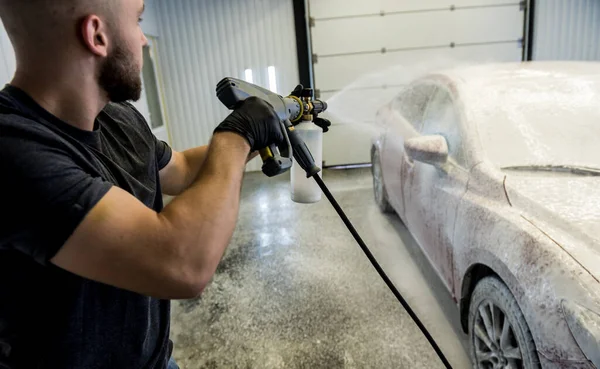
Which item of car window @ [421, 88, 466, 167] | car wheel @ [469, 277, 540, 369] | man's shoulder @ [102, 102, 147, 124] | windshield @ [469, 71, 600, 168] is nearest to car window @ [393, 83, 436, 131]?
car window @ [421, 88, 466, 167]

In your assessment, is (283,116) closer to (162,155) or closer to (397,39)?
(162,155)

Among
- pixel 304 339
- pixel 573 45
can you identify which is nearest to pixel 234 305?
pixel 304 339

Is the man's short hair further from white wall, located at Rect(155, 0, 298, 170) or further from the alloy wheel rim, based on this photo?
white wall, located at Rect(155, 0, 298, 170)

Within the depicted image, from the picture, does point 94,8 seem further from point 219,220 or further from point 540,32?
point 540,32

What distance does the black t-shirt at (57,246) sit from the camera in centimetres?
70

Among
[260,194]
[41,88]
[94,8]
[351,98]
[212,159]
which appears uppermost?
[94,8]

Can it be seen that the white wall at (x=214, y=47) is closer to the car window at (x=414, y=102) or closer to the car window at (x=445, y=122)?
the car window at (x=414, y=102)

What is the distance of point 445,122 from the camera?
8.00 feet

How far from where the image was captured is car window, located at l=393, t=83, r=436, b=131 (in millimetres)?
2912

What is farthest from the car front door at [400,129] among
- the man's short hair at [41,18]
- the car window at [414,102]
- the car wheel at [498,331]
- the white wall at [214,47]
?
the white wall at [214,47]

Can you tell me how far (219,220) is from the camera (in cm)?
82

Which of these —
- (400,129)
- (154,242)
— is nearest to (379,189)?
(400,129)

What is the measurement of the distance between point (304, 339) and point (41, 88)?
196 centimetres

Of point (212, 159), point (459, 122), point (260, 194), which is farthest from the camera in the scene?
point (260, 194)
